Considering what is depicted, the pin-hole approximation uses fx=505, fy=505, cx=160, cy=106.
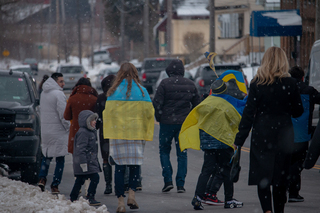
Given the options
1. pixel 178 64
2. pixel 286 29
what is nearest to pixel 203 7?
pixel 286 29

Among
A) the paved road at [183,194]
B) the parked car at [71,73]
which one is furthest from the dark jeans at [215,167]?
the parked car at [71,73]

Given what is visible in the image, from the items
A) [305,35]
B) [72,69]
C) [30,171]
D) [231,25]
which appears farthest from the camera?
[231,25]

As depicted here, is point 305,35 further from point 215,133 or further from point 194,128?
point 215,133

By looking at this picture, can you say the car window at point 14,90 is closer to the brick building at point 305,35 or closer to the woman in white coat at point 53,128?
the woman in white coat at point 53,128

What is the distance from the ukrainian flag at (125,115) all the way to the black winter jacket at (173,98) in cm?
122

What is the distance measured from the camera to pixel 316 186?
7809 millimetres

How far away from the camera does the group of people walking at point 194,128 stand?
5.16m

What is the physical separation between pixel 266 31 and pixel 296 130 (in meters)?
17.3

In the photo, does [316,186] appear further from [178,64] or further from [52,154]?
[52,154]

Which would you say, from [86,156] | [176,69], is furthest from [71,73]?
[86,156]

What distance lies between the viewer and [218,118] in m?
6.12

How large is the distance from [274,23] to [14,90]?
1637cm

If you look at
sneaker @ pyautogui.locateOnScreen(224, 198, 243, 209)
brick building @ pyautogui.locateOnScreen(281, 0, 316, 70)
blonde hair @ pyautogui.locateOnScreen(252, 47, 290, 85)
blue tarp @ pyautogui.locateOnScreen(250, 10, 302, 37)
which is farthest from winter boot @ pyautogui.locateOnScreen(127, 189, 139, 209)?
brick building @ pyautogui.locateOnScreen(281, 0, 316, 70)

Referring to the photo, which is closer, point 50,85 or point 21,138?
point 50,85
